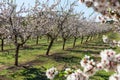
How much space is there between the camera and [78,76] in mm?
5691

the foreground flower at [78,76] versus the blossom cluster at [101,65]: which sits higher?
the blossom cluster at [101,65]

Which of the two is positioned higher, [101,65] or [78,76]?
[101,65]

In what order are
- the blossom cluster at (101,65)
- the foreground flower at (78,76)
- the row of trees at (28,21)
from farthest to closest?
the row of trees at (28,21), the foreground flower at (78,76), the blossom cluster at (101,65)

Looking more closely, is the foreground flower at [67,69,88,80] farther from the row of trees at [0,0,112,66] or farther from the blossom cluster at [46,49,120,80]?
the row of trees at [0,0,112,66]

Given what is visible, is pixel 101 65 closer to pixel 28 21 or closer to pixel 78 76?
pixel 78 76

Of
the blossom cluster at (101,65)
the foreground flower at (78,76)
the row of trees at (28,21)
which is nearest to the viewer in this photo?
the blossom cluster at (101,65)

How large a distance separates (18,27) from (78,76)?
24851 millimetres

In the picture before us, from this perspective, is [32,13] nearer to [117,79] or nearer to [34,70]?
[34,70]

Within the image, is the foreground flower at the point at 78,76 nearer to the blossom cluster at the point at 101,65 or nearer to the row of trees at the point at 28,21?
the blossom cluster at the point at 101,65

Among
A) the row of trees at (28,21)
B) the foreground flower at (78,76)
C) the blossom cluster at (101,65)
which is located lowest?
the row of trees at (28,21)

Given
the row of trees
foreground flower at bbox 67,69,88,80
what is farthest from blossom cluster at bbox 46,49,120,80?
the row of trees

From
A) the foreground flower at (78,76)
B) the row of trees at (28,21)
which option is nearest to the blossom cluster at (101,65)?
the foreground flower at (78,76)

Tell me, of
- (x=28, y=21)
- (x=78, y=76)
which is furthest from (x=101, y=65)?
(x=28, y=21)

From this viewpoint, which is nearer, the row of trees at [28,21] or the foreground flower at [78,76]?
the foreground flower at [78,76]
